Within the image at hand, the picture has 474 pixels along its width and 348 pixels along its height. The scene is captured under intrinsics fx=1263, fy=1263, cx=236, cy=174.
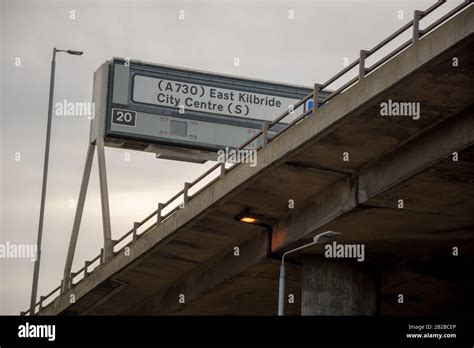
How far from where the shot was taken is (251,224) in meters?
38.4

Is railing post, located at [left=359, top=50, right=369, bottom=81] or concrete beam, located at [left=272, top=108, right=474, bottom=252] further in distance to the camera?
railing post, located at [left=359, top=50, right=369, bottom=81]

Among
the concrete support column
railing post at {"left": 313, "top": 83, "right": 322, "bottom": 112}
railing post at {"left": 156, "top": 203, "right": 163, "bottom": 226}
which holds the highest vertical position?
railing post at {"left": 313, "top": 83, "right": 322, "bottom": 112}

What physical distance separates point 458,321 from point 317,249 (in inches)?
383

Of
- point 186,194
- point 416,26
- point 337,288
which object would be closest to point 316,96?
point 416,26

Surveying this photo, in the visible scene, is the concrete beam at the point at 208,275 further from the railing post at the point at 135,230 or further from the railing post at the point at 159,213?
the railing post at the point at 135,230

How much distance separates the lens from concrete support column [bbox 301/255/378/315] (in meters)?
37.4

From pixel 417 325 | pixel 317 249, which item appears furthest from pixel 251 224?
pixel 417 325

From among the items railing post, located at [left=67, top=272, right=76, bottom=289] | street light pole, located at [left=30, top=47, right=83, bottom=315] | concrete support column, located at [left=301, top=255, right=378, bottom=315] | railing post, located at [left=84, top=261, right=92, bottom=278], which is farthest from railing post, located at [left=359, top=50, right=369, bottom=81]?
street light pole, located at [left=30, top=47, right=83, bottom=315]

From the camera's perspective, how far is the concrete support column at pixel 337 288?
3744cm

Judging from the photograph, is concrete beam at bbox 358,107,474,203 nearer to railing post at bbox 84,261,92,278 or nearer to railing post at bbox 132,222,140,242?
railing post at bbox 132,222,140,242

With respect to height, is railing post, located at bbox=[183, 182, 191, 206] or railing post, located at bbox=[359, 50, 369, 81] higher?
railing post, located at bbox=[359, 50, 369, 81]

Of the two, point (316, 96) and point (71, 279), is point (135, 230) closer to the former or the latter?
point (71, 279)

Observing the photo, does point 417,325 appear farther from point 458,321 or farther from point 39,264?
point 39,264

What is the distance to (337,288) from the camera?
124ft
